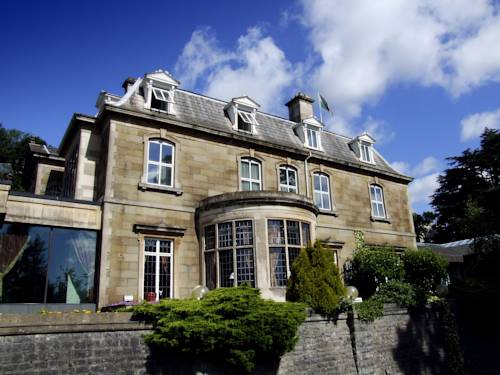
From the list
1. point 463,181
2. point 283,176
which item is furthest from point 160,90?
point 463,181

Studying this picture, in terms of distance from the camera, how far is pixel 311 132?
23.2 m

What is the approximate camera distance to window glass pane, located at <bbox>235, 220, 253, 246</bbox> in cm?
1527

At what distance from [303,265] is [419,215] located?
46106 millimetres

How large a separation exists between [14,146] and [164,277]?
1775 inches

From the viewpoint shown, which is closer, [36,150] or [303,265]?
[303,265]

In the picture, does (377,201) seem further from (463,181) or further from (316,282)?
(463,181)

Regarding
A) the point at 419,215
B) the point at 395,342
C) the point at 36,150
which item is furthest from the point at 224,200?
the point at 419,215

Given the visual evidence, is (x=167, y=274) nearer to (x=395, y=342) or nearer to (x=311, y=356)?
(x=311, y=356)

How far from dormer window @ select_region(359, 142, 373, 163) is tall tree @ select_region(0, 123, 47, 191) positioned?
38.8 m

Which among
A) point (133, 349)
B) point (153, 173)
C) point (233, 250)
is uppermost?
point (153, 173)

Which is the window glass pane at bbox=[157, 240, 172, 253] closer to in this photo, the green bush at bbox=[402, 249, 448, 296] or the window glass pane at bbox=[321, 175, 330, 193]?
the window glass pane at bbox=[321, 175, 330, 193]

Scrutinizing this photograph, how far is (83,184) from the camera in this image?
16438mm

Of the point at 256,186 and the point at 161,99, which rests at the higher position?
the point at 161,99

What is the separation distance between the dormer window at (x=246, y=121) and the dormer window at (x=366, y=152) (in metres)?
8.28
